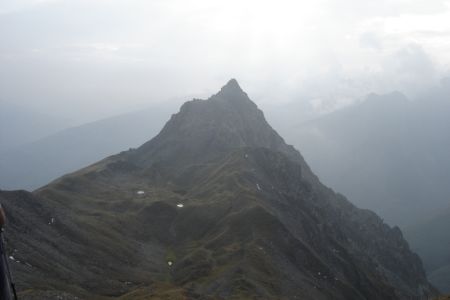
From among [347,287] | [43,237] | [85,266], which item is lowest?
[347,287]

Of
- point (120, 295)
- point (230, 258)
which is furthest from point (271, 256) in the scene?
point (120, 295)

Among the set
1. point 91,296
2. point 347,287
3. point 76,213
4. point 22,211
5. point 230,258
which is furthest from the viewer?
point 76,213

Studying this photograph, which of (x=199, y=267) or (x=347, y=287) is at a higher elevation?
(x=199, y=267)

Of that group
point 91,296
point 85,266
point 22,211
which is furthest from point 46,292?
point 22,211

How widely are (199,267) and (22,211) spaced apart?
2014 inches

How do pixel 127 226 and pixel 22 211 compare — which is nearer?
pixel 22 211

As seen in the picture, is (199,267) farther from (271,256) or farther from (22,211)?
(22,211)

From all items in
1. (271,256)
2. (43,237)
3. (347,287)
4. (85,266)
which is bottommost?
(347,287)

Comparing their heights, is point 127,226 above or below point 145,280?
above

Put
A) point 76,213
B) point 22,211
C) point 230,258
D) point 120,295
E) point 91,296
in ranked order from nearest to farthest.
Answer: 1. point 91,296
2. point 120,295
3. point 22,211
4. point 230,258
5. point 76,213

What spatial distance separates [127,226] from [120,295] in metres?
69.6

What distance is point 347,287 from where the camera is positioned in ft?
573

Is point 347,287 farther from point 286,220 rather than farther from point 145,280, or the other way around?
point 145,280

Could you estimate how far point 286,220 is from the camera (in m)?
198
